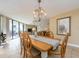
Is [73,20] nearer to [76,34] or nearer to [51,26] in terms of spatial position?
[76,34]

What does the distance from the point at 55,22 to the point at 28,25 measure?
23.0 ft

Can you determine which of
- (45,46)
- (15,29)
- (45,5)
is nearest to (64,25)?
(45,5)

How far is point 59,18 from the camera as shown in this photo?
7383 millimetres

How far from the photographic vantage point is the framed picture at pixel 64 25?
6.47m

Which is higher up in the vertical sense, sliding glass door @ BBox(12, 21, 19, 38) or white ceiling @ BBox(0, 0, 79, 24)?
white ceiling @ BBox(0, 0, 79, 24)

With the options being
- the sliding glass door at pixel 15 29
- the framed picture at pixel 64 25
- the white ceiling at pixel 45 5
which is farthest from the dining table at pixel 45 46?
the sliding glass door at pixel 15 29

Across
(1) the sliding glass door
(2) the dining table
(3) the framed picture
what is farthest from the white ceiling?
(1) the sliding glass door

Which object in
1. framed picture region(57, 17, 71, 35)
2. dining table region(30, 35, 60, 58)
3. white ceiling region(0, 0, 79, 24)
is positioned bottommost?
dining table region(30, 35, 60, 58)

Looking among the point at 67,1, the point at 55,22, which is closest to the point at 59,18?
the point at 55,22

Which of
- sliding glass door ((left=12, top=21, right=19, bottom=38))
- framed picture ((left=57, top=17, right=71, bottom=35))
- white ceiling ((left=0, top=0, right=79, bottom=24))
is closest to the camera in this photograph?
white ceiling ((left=0, top=0, right=79, bottom=24))

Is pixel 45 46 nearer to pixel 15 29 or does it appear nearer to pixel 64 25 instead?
pixel 64 25

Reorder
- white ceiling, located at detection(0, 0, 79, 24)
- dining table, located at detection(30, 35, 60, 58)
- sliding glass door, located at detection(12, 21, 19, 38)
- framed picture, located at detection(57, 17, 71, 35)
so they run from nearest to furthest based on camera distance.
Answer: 1. dining table, located at detection(30, 35, 60, 58)
2. white ceiling, located at detection(0, 0, 79, 24)
3. framed picture, located at detection(57, 17, 71, 35)
4. sliding glass door, located at detection(12, 21, 19, 38)

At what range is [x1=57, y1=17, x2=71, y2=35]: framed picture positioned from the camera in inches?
255

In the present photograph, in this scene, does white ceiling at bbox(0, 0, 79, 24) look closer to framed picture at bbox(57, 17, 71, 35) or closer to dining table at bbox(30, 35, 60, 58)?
framed picture at bbox(57, 17, 71, 35)
